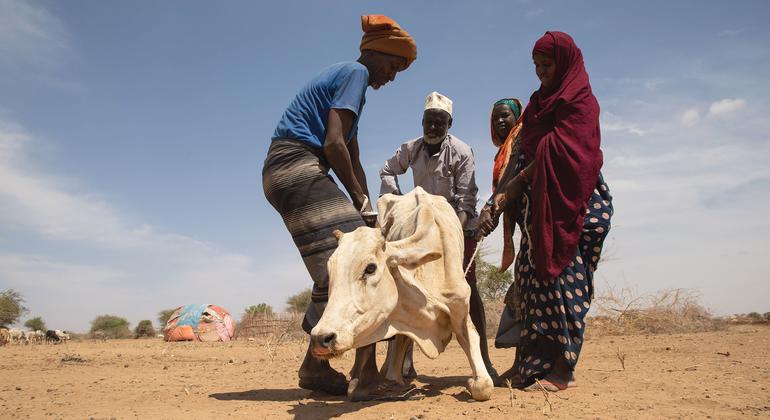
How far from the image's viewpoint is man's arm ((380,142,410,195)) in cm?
601

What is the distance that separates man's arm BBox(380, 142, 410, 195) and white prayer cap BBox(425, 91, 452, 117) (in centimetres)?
57

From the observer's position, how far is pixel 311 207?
4.08 meters

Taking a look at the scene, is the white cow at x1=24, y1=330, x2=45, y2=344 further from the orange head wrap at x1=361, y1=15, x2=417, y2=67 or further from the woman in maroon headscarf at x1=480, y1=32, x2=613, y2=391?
the woman in maroon headscarf at x1=480, y1=32, x2=613, y2=391

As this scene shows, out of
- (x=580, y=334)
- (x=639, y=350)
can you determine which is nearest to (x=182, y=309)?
(x=639, y=350)

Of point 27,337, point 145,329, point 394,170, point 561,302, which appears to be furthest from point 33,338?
point 561,302

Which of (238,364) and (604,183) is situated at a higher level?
(604,183)

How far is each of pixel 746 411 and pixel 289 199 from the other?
10.8ft

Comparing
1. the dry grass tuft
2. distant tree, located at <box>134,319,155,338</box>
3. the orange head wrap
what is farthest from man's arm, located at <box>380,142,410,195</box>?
distant tree, located at <box>134,319,155,338</box>

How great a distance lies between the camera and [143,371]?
669 centimetres

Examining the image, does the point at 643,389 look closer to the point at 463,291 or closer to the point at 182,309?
the point at 463,291

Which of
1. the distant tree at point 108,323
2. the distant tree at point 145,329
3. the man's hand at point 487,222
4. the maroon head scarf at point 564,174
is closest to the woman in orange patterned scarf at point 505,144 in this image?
the man's hand at point 487,222

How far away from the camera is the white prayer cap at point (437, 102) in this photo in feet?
18.3

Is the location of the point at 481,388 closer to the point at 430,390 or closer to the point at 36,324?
the point at 430,390

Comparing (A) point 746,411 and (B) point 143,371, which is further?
(B) point 143,371
